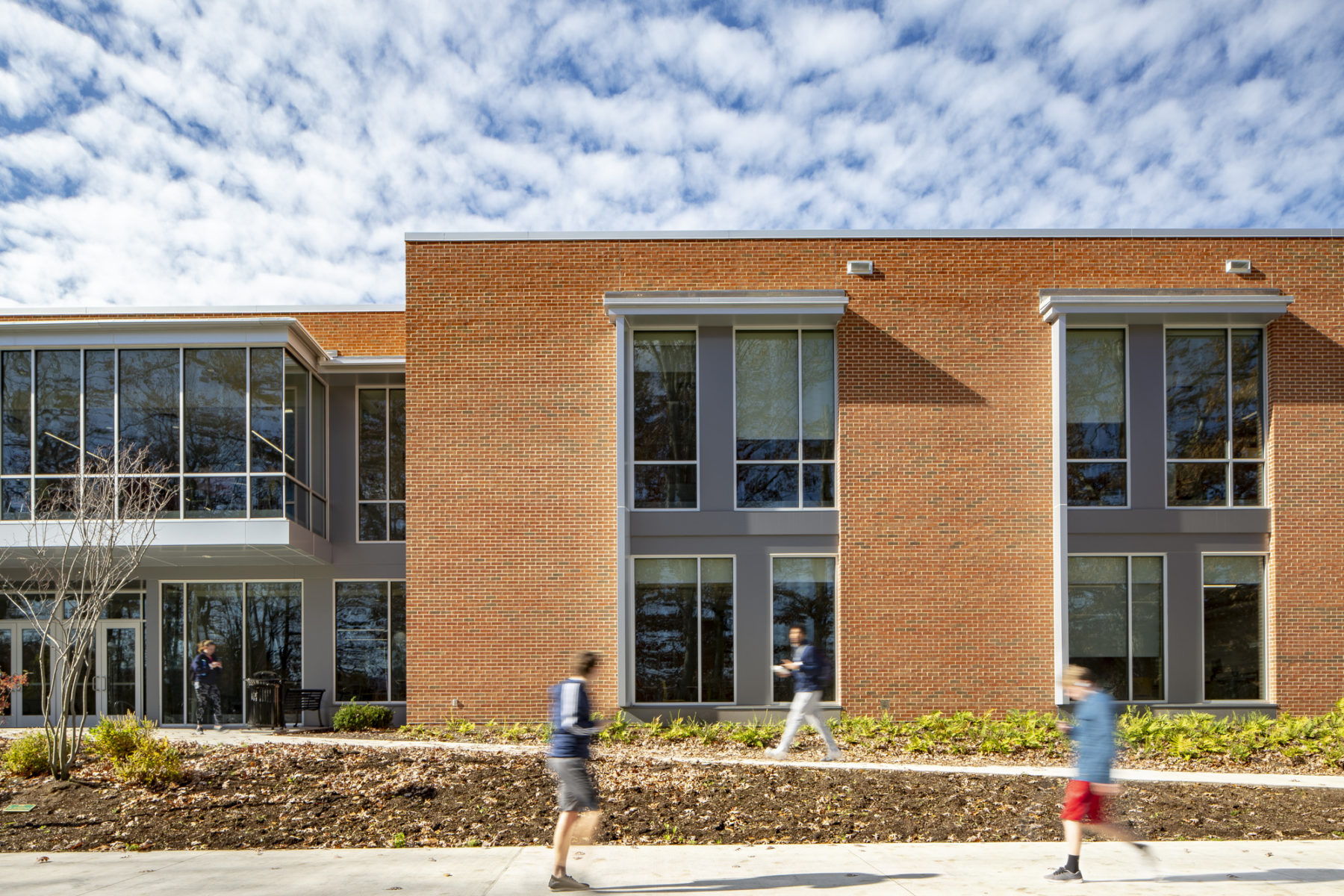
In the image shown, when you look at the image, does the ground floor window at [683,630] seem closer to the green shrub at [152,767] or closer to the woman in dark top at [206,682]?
the green shrub at [152,767]

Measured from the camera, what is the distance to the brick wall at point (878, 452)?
15.0 m

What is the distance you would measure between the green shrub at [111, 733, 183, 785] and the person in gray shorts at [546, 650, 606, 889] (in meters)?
5.58

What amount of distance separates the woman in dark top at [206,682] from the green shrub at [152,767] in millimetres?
6696

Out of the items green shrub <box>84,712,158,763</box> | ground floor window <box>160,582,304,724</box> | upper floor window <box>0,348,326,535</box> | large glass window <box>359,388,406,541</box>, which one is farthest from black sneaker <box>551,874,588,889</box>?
ground floor window <box>160,582,304,724</box>

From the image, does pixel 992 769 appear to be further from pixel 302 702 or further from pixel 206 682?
pixel 206 682

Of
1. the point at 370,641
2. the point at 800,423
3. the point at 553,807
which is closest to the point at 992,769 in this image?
the point at 553,807

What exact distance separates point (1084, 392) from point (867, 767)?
7.38m

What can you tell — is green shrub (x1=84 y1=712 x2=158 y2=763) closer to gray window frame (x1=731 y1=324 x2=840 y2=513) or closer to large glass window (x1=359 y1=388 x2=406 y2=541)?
large glass window (x1=359 y1=388 x2=406 y2=541)

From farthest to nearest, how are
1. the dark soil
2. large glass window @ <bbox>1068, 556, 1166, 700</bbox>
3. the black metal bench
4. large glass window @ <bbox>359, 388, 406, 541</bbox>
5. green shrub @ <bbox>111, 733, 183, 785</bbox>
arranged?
1. large glass window @ <bbox>359, 388, 406, 541</bbox>
2. the black metal bench
3. large glass window @ <bbox>1068, 556, 1166, 700</bbox>
4. green shrub @ <bbox>111, 733, 183, 785</bbox>
5. the dark soil

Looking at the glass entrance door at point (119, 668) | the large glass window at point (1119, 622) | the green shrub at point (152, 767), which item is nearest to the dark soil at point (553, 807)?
the green shrub at point (152, 767)

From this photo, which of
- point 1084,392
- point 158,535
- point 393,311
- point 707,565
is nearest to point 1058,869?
point 707,565

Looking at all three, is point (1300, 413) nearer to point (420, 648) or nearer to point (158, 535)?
point (420, 648)

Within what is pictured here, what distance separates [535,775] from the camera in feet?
34.6

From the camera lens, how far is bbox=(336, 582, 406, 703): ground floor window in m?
18.0
